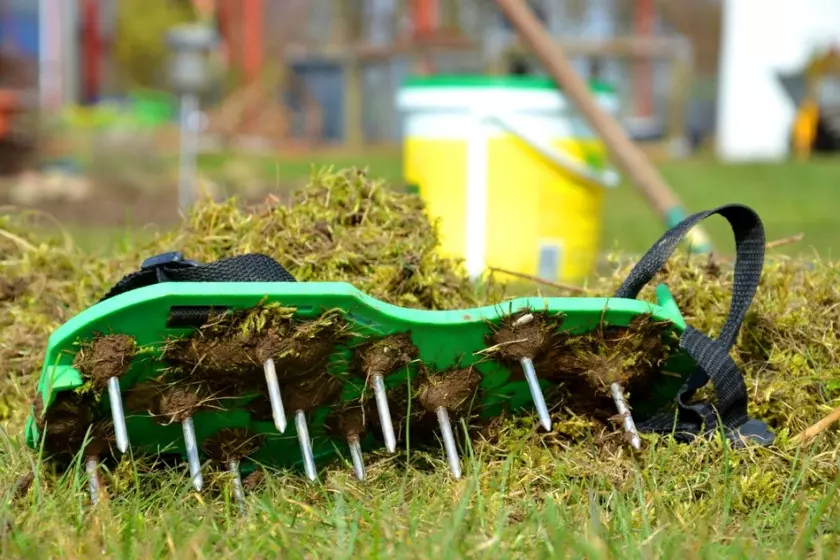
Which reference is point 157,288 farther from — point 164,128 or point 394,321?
point 164,128

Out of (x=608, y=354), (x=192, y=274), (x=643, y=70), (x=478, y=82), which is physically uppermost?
(x=643, y=70)

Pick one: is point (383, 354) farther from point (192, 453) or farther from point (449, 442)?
point (192, 453)

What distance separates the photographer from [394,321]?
158 cm

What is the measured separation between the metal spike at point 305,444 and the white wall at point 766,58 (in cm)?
1592

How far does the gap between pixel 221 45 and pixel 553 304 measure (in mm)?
21820

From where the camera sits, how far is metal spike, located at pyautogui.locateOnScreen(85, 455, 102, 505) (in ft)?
5.11

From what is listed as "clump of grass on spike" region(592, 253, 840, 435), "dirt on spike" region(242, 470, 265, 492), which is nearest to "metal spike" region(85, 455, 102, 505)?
"dirt on spike" region(242, 470, 265, 492)

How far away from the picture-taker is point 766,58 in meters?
16.8

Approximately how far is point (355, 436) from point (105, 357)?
17.7 inches

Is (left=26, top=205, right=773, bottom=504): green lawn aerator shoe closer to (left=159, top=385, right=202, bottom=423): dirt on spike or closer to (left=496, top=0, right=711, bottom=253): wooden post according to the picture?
(left=159, top=385, right=202, bottom=423): dirt on spike

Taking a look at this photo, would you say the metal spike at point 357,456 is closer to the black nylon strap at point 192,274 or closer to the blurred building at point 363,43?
the black nylon strap at point 192,274

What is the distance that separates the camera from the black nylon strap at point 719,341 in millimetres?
1695

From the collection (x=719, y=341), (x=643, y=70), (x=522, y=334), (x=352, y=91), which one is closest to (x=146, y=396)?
(x=522, y=334)

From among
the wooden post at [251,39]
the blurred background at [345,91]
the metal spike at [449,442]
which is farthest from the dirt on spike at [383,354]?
the wooden post at [251,39]
